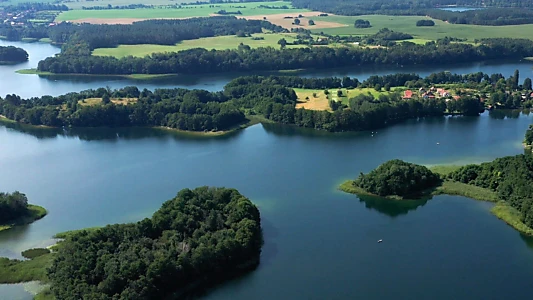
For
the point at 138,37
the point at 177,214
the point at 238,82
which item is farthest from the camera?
the point at 138,37

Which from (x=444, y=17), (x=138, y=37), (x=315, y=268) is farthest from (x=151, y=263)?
(x=444, y=17)

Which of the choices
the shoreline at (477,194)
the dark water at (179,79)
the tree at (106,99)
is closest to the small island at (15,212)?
the shoreline at (477,194)

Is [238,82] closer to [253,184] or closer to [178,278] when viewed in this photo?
[253,184]

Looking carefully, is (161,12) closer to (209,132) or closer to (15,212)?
(209,132)

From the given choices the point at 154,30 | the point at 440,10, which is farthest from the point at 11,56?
the point at 440,10

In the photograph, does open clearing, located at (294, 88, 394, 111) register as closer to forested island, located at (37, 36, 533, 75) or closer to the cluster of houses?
the cluster of houses
